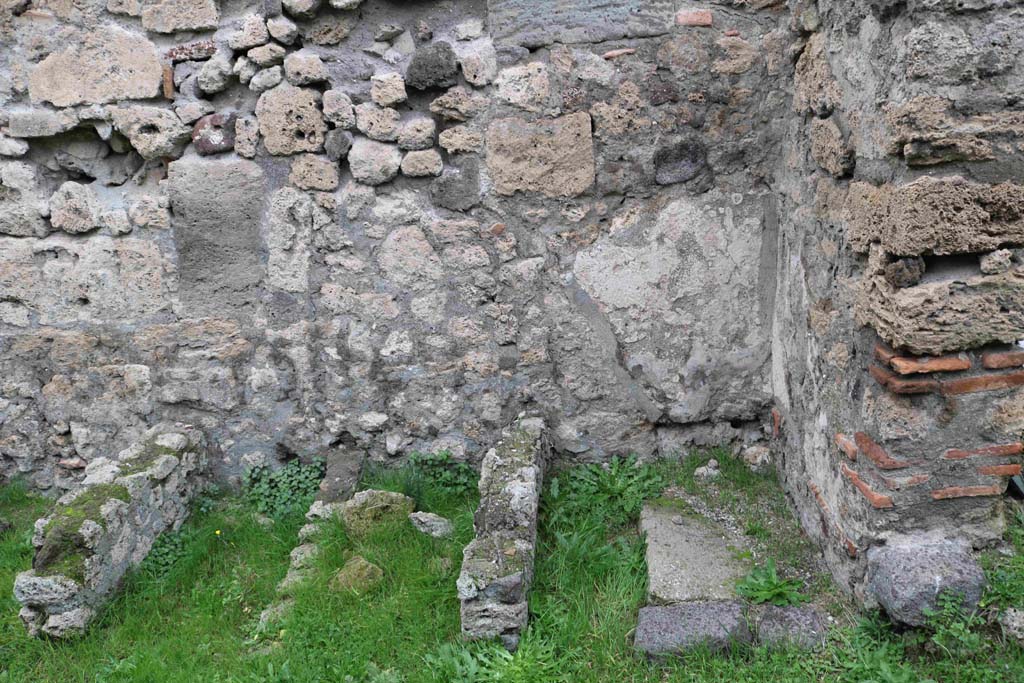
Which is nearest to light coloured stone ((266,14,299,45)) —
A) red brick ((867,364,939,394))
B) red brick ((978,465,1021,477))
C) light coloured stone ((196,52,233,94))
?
light coloured stone ((196,52,233,94))

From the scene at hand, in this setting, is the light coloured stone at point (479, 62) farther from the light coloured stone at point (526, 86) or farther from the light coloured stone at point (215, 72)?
the light coloured stone at point (215, 72)

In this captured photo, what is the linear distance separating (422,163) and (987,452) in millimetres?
2425

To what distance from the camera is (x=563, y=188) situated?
3381mm

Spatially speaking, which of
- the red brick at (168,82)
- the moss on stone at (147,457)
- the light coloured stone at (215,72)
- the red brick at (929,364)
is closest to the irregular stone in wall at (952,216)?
the red brick at (929,364)

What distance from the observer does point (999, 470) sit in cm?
243

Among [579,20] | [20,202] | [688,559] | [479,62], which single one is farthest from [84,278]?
[688,559]

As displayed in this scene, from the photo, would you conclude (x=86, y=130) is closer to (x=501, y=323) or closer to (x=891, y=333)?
(x=501, y=323)

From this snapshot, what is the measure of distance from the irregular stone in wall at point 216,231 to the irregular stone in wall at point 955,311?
2639mm

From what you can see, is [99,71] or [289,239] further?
[289,239]

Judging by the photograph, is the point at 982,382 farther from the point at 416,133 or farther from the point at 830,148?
the point at 416,133

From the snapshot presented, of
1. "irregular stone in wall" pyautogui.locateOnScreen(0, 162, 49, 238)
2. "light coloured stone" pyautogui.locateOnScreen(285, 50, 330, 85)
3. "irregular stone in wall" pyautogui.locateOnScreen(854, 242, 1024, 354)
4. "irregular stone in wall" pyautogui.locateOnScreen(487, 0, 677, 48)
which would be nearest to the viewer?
"irregular stone in wall" pyautogui.locateOnScreen(854, 242, 1024, 354)

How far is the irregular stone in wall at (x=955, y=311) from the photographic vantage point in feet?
7.38

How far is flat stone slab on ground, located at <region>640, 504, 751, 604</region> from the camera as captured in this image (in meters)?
2.79

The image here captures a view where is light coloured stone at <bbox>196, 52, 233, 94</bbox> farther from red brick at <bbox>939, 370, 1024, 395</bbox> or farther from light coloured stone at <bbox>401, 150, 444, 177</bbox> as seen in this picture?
red brick at <bbox>939, 370, 1024, 395</bbox>
